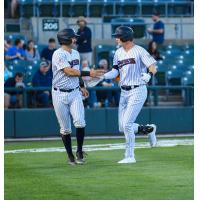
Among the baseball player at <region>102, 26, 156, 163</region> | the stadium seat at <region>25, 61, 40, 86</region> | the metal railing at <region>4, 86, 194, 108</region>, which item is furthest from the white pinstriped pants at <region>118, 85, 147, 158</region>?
the stadium seat at <region>25, 61, 40, 86</region>

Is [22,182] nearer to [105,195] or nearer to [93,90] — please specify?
[105,195]

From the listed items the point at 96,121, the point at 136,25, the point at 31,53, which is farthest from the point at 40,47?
the point at 96,121

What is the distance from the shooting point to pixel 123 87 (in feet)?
38.9

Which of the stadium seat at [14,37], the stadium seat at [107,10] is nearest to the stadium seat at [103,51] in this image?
the stadium seat at [14,37]

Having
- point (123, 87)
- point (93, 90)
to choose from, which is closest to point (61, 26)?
point (93, 90)

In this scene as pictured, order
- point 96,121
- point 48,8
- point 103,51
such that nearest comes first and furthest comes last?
point 96,121 → point 103,51 → point 48,8

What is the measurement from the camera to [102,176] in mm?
10188

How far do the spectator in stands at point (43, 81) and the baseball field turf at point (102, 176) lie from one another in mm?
3898

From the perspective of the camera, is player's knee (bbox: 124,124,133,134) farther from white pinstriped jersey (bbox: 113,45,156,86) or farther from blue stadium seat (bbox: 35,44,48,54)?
blue stadium seat (bbox: 35,44,48,54)

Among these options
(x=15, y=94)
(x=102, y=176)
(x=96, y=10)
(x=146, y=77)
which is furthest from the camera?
(x=96, y=10)

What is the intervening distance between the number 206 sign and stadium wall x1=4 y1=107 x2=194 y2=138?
19.1 feet

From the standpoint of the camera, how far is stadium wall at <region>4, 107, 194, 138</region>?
17.8 m

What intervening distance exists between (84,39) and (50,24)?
297 cm

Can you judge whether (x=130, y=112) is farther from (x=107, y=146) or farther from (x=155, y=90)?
(x=155, y=90)
